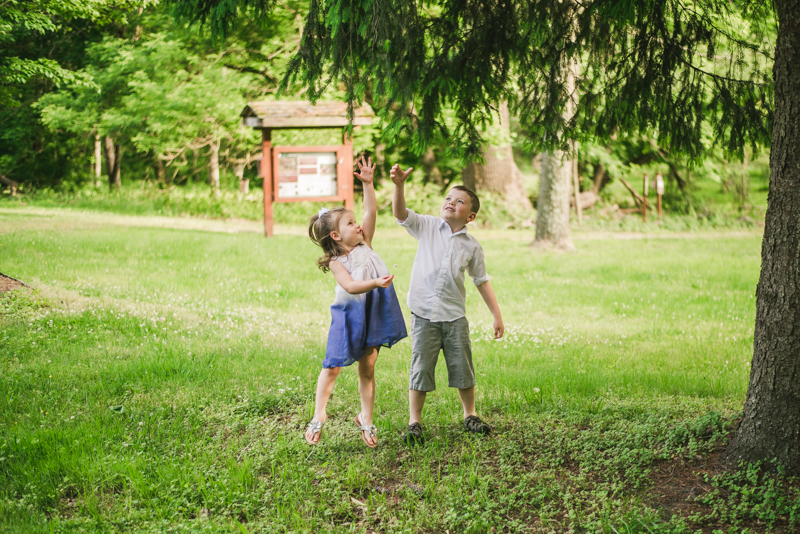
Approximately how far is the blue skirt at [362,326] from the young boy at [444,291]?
197mm

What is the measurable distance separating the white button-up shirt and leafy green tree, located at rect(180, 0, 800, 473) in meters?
0.71

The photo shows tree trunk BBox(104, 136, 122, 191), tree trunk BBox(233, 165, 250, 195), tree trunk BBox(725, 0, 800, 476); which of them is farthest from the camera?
tree trunk BBox(104, 136, 122, 191)

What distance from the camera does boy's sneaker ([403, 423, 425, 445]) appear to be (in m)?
4.38

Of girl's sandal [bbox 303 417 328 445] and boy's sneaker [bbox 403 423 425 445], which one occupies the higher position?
girl's sandal [bbox 303 417 328 445]

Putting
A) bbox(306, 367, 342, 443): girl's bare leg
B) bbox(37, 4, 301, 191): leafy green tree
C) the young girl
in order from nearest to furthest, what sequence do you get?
the young girl → bbox(306, 367, 342, 443): girl's bare leg → bbox(37, 4, 301, 191): leafy green tree

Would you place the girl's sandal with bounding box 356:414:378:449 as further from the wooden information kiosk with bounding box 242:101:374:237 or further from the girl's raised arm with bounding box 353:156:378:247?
the wooden information kiosk with bounding box 242:101:374:237

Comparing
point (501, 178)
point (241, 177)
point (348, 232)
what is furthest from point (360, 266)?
point (241, 177)

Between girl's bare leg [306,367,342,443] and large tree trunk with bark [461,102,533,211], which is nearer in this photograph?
girl's bare leg [306,367,342,443]

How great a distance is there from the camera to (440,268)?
429 cm

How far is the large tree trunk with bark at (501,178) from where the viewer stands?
21.0 metres

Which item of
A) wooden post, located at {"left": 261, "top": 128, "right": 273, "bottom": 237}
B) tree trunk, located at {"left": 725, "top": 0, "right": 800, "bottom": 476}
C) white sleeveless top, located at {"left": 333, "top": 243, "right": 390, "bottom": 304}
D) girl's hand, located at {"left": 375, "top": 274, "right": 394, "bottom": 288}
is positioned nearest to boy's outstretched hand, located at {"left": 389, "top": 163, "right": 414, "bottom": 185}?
white sleeveless top, located at {"left": 333, "top": 243, "right": 390, "bottom": 304}

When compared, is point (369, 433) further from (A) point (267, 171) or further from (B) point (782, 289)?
(A) point (267, 171)

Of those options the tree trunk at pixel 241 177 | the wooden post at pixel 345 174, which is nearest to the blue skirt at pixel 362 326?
the wooden post at pixel 345 174

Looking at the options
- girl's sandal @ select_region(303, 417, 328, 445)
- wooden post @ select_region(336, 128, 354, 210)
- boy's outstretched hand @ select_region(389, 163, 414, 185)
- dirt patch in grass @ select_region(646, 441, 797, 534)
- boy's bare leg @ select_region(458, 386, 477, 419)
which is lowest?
dirt patch in grass @ select_region(646, 441, 797, 534)
